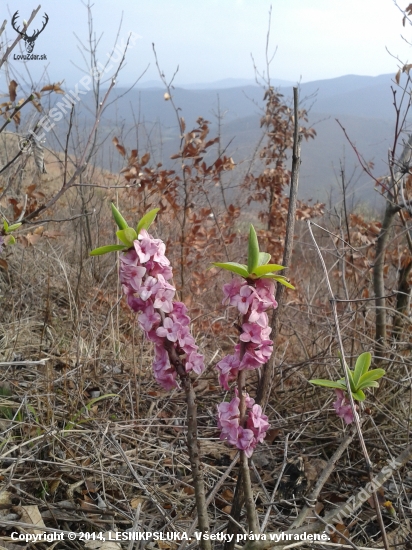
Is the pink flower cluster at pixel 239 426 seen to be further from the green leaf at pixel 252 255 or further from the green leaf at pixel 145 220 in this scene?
the green leaf at pixel 145 220

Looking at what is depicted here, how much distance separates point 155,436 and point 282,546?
1.08m

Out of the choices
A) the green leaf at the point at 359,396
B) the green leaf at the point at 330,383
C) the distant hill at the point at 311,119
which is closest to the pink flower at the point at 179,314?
the green leaf at the point at 330,383

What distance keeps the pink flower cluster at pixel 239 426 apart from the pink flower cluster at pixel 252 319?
0.06 meters

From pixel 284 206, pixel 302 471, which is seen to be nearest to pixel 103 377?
pixel 302 471

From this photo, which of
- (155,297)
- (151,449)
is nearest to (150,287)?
(155,297)

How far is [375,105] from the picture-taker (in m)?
46.8

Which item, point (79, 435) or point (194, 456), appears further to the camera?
point (79, 435)

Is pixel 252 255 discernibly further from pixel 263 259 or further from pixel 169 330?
pixel 169 330

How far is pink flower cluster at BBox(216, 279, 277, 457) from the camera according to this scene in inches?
37.3

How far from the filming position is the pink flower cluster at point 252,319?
0.94 metres

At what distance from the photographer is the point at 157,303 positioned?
920 millimetres

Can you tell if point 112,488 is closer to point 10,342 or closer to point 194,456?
point 194,456

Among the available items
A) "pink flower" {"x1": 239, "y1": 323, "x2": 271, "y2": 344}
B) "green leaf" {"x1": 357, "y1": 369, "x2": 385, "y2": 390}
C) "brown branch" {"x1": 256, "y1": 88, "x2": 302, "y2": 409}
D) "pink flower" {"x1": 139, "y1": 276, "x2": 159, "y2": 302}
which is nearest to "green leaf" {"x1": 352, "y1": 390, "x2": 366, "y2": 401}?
"green leaf" {"x1": 357, "y1": 369, "x2": 385, "y2": 390}

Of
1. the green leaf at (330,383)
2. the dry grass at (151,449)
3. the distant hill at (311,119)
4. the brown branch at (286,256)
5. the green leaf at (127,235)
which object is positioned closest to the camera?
the green leaf at (127,235)
